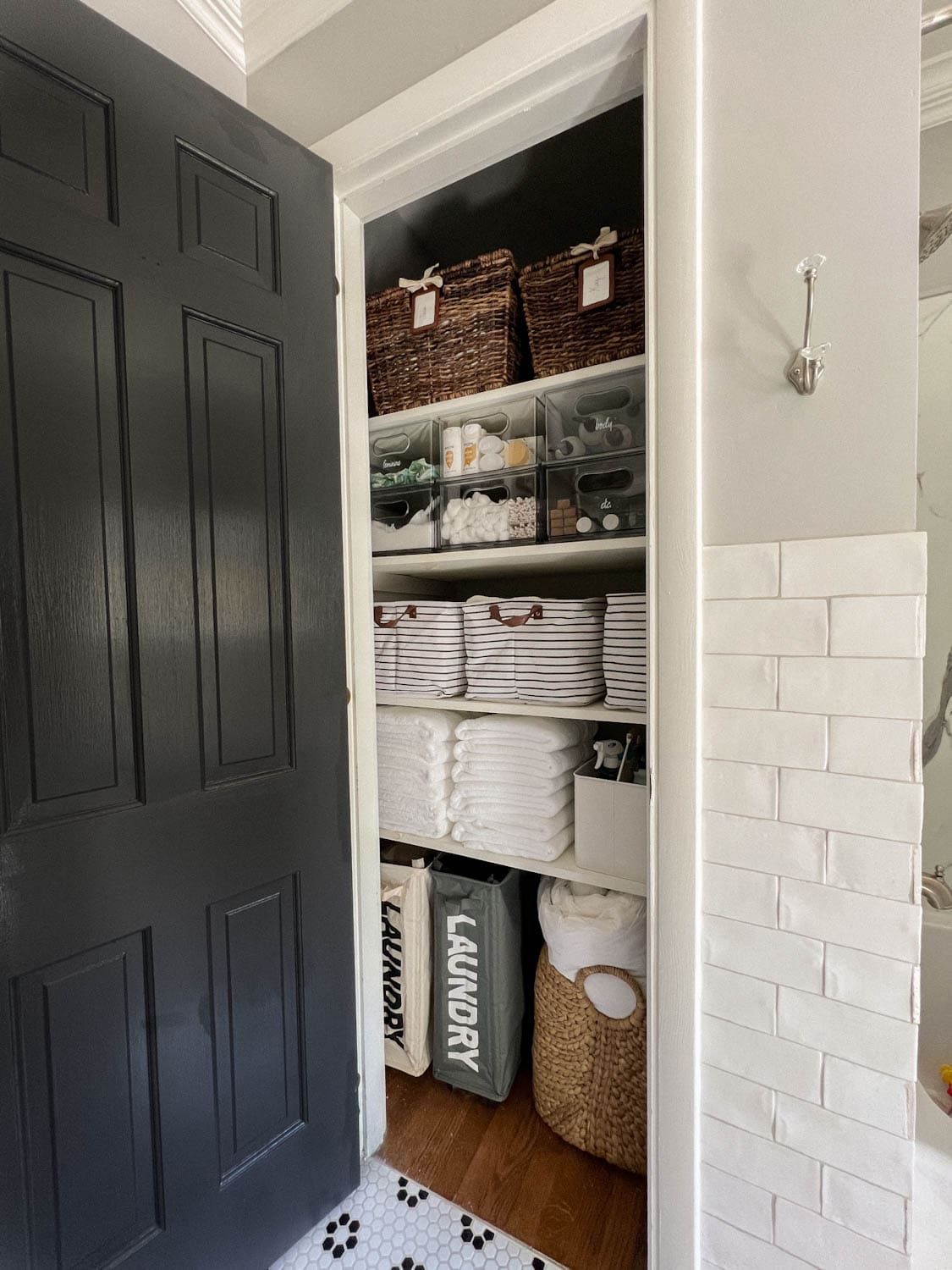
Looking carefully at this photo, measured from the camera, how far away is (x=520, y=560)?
4.03 feet

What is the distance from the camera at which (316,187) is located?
3.57 ft

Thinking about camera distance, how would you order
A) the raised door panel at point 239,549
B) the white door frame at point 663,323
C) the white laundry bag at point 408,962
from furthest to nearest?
the white laundry bag at point 408,962 < the raised door panel at point 239,549 < the white door frame at point 663,323

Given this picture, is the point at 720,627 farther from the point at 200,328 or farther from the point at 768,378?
the point at 200,328

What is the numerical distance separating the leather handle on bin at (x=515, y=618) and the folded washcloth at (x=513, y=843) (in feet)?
1.56

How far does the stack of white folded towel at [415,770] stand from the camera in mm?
1383

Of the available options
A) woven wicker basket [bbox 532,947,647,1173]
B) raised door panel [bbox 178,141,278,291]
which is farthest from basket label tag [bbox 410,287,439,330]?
woven wicker basket [bbox 532,947,647,1173]

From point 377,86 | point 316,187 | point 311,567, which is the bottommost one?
point 311,567

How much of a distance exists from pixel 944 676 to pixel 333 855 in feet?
4.91

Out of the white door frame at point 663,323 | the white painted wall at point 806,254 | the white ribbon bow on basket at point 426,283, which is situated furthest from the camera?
the white ribbon bow on basket at point 426,283

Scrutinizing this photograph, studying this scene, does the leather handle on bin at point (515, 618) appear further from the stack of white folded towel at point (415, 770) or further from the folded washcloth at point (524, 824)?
the folded washcloth at point (524, 824)

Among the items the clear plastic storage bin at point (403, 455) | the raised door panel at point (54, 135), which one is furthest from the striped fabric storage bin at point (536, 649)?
the raised door panel at point (54, 135)

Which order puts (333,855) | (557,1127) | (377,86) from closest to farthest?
1. (377,86)
2. (333,855)
3. (557,1127)

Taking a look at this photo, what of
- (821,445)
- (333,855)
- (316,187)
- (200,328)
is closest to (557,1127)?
(333,855)

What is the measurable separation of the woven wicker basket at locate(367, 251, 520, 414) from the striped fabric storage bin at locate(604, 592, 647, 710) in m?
0.56
